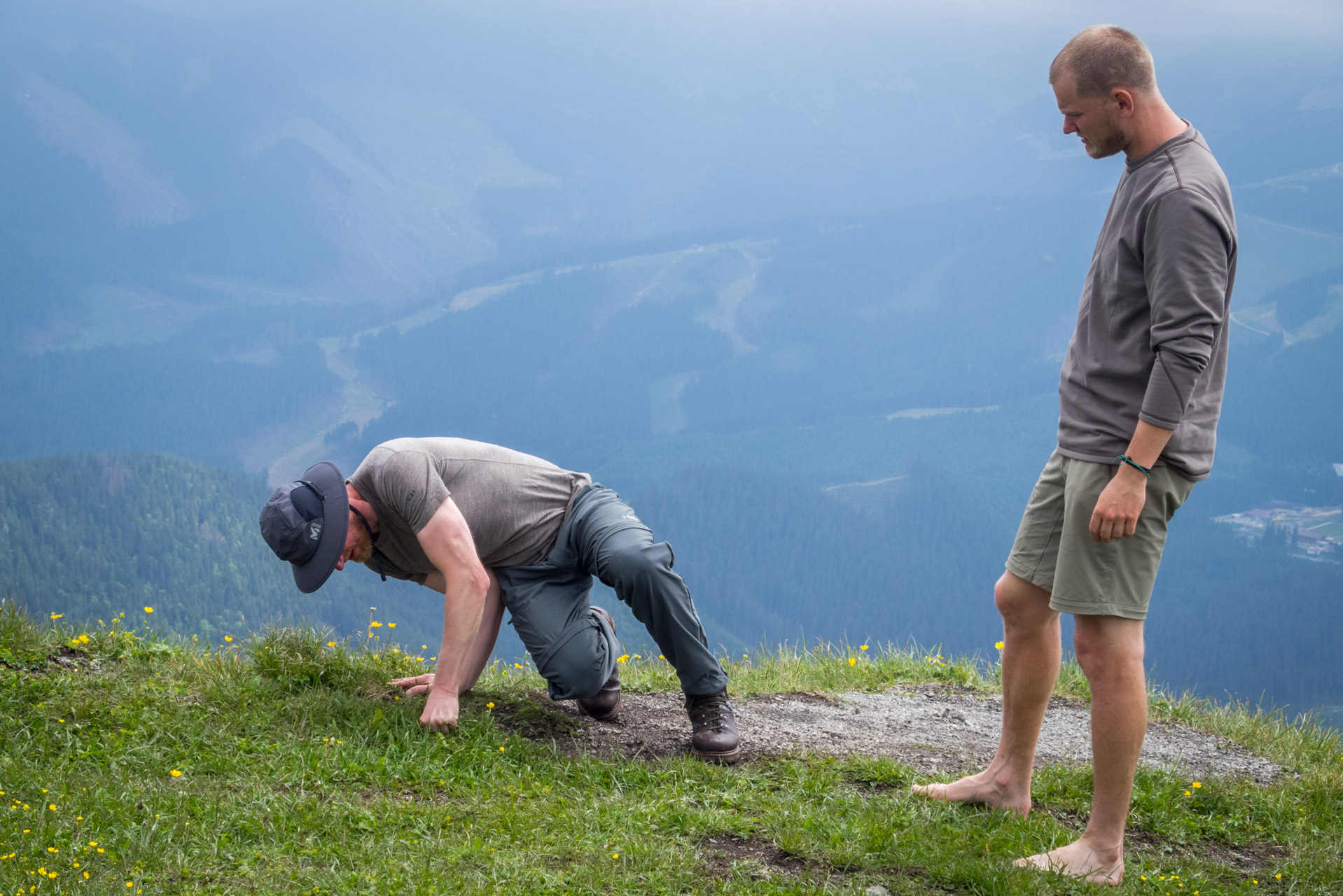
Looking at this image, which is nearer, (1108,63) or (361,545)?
(1108,63)

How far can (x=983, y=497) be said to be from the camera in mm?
88938

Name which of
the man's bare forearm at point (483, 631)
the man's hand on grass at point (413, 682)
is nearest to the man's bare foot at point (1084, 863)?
the man's bare forearm at point (483, 631)

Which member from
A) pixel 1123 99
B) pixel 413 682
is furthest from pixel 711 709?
pixel 1123 99

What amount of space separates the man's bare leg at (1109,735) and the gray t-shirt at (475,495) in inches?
76.9

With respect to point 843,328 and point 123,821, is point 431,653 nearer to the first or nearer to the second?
point 123,821

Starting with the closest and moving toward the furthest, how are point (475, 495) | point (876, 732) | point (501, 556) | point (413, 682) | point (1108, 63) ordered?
point (1108, 63) < point (475, 495) < point (501, 556) < point (413, 682) < point (876, 732)

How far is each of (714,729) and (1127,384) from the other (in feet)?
6.31

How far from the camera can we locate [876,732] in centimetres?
434

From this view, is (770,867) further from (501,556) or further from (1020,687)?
(501,556)

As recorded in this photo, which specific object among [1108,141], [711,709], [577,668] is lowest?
[711,709]

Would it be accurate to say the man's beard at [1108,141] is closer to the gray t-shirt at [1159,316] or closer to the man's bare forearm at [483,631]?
the gray t-shirt at [1159,316]

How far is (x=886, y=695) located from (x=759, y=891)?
2.57m

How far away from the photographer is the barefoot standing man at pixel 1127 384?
7.93ft

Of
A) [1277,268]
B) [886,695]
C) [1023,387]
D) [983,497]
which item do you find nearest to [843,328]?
[1023,387]
